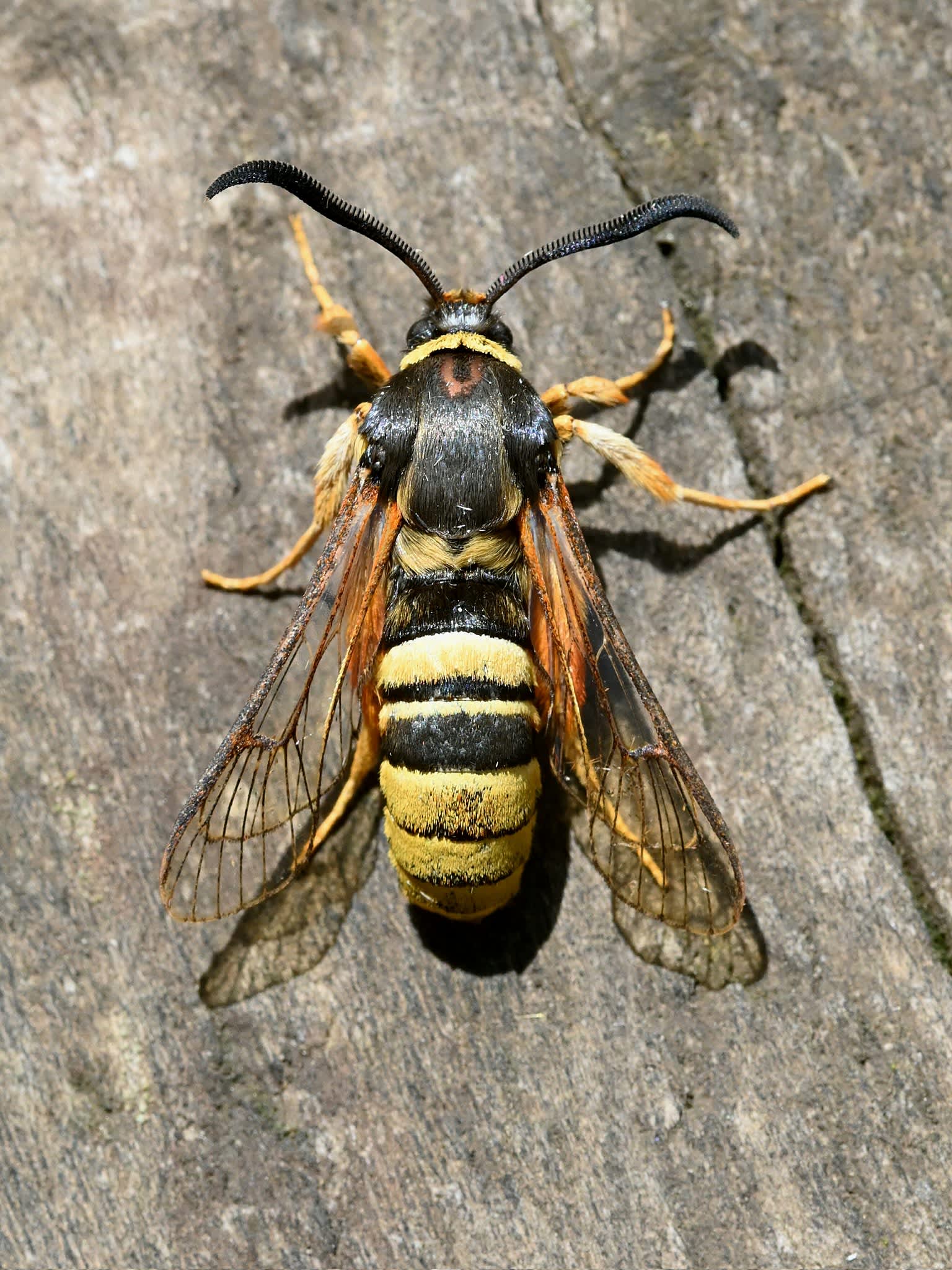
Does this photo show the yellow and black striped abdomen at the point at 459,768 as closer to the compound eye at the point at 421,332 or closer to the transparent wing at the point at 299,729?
the transparent wing at the point at 299,729

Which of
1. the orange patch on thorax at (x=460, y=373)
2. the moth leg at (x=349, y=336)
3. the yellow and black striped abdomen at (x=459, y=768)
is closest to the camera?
the yellow and black striped abdomen at (x=459, y=768)

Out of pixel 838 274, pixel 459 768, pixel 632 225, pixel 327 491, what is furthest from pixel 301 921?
pixel 838 274

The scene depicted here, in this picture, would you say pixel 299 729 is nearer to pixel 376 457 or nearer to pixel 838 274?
pixel 376 457

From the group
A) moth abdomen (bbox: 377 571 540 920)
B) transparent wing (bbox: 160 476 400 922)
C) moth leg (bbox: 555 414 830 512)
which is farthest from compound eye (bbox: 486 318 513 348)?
moth abdomen (bbox: 377 571 540 920)

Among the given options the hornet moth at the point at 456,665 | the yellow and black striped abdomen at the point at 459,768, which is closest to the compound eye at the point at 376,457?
the hornet moth at the point at 456,665

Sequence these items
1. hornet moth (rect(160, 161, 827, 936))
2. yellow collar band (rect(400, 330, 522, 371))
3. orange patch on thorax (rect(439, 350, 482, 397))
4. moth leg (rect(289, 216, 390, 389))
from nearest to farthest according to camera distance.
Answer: hornet moth (rect(160, 161, 827, 936)) → orange patch on thorax (rect(439, 350, 482, 397)) → yellow collar band (rect(400, 330, 522, 371)) → moth leg (rect(289, 216, 390, 389))

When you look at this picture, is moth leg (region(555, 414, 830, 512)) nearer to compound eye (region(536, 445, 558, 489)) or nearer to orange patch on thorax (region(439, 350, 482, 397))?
compound eye (region(536, 445, 558, 489))

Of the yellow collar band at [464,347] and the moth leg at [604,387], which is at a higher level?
the yellow collar band at [464,347]
